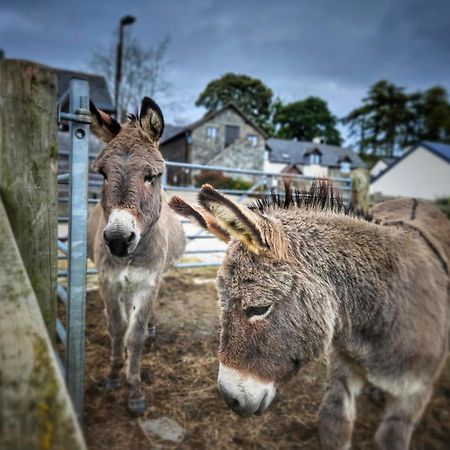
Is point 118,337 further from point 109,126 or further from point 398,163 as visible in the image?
point 398,163

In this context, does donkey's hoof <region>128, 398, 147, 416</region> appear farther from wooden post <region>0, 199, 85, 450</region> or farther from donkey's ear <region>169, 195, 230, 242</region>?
wooden post <region>0, 199, 85, 450</region>

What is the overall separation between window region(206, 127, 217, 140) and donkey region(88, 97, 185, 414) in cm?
2916

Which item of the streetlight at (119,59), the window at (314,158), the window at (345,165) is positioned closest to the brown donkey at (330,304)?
the streetlight at (119,59)

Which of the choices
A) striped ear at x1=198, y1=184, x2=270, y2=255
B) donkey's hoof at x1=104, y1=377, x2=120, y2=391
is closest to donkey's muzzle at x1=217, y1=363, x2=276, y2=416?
striped ear at x1=198, y1=184, x2=270, y2=255

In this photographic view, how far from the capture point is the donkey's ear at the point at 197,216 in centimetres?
147

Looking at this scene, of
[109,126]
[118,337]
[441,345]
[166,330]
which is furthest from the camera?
[166,330]

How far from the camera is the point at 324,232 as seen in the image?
5.15 feet

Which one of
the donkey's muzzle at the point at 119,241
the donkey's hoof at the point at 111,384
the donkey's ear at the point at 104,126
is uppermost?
the donkey's ear at the point at 104,126

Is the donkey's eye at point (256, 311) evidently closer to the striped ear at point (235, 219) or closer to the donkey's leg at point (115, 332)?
the striped ear at point (235, 219)

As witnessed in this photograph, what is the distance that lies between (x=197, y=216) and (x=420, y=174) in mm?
26634

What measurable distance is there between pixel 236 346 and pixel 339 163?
50.2m

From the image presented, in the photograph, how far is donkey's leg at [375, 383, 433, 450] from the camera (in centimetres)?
165

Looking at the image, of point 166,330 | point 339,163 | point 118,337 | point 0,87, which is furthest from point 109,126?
point 339,163

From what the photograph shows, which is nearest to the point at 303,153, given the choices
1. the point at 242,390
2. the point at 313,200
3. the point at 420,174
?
the point at 420,174
